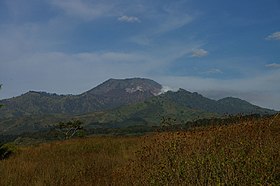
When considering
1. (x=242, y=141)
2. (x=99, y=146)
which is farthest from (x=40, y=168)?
(x=242, y=141)

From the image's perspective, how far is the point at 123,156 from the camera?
36.4 ft

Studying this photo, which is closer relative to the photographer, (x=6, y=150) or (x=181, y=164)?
(x=181, y=164)

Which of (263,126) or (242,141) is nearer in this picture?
(242,141)

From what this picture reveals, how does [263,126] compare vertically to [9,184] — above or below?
above

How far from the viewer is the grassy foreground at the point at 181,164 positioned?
17.2 ft

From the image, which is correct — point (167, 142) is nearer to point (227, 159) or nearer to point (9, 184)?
point (227, 159)

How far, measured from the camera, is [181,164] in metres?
6.23

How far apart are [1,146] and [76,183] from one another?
5697mm

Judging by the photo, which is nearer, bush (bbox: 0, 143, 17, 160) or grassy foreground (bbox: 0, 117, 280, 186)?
grassy foreground (bbox: 0, 117, 280, 186)

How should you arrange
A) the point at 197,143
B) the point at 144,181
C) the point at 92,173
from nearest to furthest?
the point at 144,181 → the point at 197,143 → the point at 92,173

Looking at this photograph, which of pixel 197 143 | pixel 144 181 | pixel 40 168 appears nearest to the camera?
pixel 144 181

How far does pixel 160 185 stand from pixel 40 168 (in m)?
4.78

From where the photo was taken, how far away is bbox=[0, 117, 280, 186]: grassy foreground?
5.25 metres

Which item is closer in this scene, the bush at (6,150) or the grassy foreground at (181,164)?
the grassy foreground at (181,164)
